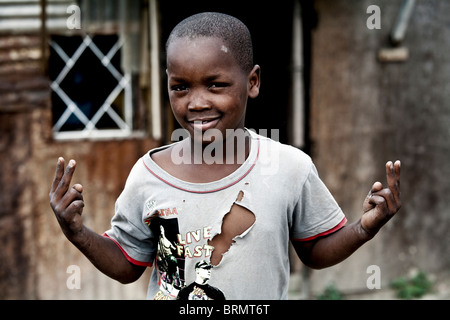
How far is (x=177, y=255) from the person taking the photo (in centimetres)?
182

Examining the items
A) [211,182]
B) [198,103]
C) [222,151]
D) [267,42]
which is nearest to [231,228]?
[211,182]

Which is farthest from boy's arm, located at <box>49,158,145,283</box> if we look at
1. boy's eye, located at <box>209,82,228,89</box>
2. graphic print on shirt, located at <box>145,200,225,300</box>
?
boy's eye, located at <box>209,82,228,89</box>

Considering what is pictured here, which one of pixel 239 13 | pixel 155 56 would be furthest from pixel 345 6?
pixel 155 56

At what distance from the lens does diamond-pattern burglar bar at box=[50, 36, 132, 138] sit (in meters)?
4.21

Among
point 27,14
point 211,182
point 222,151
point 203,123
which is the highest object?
point 27,14

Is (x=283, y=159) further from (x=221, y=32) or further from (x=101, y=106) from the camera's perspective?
(x=101, y=106)

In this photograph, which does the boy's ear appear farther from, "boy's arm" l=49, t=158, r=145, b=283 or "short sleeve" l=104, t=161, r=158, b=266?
"boy's arm" l=49, t=158, r=145, b=283

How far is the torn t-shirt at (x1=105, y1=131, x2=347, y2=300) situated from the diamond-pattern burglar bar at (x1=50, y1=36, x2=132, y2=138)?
2.47m

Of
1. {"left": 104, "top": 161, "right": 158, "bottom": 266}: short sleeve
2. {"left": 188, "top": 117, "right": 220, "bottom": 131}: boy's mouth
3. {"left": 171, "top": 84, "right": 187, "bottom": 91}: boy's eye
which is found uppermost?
{"left": 171, "top": 84, "right": 187, "bottom": 91}: boy's eye

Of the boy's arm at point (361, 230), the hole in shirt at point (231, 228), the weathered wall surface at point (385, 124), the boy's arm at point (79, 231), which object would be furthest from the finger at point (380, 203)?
the weathered wall surface at point (385, 124)

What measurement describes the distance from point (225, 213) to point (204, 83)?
0.46m

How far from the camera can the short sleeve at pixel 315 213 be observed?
1.91 meters

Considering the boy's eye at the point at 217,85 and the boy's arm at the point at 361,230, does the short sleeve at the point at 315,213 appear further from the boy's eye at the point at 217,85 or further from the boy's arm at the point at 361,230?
the boy's eye at the point at 217,85

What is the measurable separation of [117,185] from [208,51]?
2778mm
